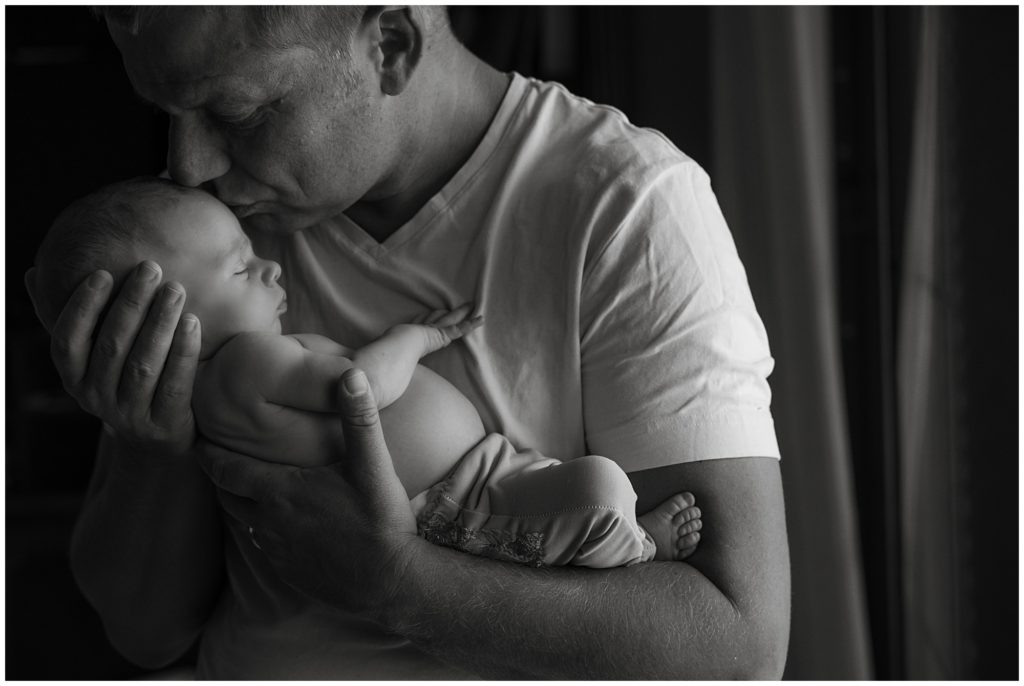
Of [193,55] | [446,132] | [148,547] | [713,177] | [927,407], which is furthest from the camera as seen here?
[713,177]

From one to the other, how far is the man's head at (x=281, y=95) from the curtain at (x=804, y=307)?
100 cm

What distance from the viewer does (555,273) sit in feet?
3.86

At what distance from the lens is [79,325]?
1130 millimetres

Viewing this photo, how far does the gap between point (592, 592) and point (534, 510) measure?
0.41ft

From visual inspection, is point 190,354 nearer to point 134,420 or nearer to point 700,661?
point 134,420

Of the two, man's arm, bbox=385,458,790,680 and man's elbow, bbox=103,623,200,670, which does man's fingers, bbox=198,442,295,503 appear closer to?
man's arm, bbox=385,458,790,680

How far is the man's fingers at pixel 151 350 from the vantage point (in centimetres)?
111

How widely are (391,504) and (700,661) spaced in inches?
16.3

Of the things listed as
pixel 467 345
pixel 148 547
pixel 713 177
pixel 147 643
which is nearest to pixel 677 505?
pixel 467 345

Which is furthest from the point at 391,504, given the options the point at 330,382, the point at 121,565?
the point at 121,565

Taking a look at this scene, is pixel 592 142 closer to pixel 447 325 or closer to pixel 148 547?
pixel 447 325

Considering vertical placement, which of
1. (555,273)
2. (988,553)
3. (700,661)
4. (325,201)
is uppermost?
(325,201)

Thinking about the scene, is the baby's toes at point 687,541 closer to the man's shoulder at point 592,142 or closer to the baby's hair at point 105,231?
the man's shoulder at point 592,142

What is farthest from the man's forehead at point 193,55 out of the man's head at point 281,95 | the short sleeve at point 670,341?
the short sleeve at point 670,341
